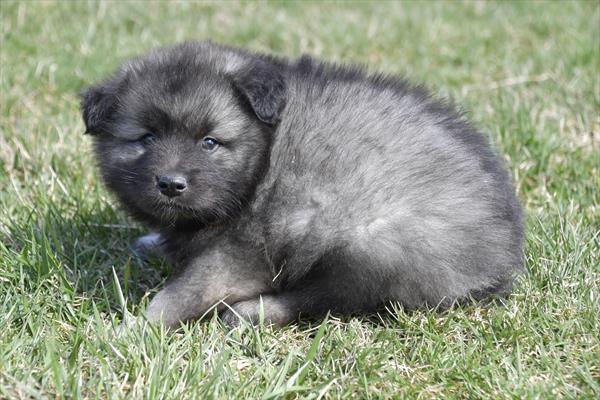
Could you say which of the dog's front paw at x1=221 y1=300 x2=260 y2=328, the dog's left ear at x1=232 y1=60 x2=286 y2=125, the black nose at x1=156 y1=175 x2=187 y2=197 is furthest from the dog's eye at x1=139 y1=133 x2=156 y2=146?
the dog's front paw at x1=221 y1=300 x2=260 y2=328

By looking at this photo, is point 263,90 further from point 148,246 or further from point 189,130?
point 148,246

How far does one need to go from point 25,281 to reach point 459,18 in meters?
5.00

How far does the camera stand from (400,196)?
3402mm

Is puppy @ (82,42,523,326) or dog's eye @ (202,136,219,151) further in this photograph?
dog's eye @ (202,136,219,151)

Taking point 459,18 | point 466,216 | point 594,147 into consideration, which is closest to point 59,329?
point 466,216

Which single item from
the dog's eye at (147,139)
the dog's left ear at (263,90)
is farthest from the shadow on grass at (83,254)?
the dog's left ear at (263,90)

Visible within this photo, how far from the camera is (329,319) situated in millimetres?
3527

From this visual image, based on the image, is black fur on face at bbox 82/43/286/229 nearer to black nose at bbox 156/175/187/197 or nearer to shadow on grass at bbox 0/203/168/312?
black nose at bbox 156/175/187/197

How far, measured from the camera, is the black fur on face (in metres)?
3.44

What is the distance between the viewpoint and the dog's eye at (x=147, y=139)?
350 cm

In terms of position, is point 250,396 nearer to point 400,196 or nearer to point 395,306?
point 395,306

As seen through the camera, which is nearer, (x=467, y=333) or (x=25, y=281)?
(x=467, y=333)

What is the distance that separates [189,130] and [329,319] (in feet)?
3.31

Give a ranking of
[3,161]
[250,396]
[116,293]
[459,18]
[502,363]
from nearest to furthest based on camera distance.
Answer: [250,396], [502,363], [116,293], [3,161], [459,18]
